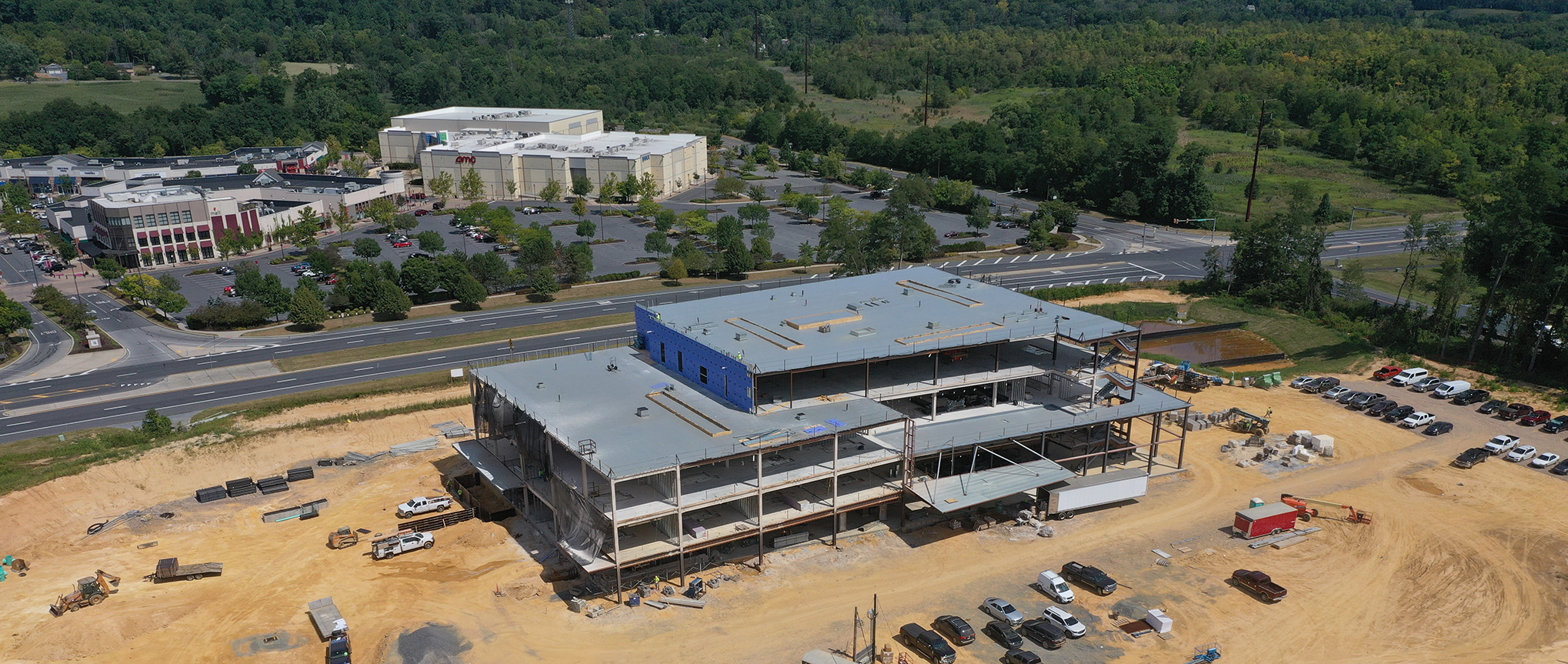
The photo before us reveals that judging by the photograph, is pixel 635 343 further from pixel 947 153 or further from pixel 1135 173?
pixel 947 153

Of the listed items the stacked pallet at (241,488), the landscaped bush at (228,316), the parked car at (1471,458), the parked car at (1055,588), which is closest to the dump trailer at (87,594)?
the stacked pallet at (241,488)

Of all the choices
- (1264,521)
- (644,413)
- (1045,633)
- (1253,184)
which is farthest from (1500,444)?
(1253,184)

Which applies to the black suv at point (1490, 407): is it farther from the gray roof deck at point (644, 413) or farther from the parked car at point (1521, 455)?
the gray roof deck at point (644, 413)

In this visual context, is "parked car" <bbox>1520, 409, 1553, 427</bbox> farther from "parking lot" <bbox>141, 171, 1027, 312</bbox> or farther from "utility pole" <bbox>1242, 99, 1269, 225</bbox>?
"parking lot" <bbox>141, 171, 1027, 312</bbox>

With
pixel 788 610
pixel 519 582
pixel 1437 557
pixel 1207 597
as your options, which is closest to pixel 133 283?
pixel 519 582

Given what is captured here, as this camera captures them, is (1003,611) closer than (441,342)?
Yes

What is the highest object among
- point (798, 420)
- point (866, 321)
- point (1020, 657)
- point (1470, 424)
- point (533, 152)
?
point (866, 321)

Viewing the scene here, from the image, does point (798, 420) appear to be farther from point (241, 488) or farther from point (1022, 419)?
point (241, 488)
